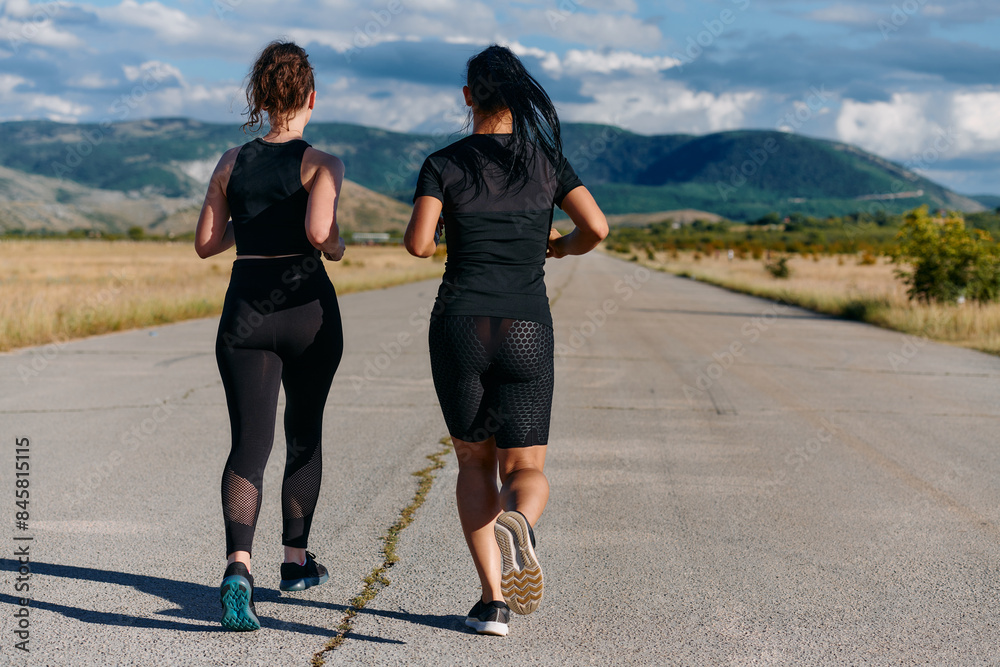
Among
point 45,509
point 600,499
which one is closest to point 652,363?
point 600,499

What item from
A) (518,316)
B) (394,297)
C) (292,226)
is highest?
(292,226)

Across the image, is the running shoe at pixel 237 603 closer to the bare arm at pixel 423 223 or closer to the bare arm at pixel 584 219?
the bare arm at pixel 423 223

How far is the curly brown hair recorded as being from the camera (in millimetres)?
3510

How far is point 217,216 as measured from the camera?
357 centimetres

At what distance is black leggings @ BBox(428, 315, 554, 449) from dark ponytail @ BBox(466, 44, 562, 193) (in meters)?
0.53

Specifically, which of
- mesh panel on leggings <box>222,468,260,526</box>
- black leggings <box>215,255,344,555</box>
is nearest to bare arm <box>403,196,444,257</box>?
black leggings <box>215,255,344,555</box>

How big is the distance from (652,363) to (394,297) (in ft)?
49.3

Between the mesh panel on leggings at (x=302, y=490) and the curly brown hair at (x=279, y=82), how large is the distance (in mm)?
1408

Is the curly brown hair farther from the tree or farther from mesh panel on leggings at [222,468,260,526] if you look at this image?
the tree

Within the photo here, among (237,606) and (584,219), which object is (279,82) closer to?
(584,219)

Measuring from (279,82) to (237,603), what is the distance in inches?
76.4

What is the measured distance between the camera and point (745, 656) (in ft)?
10.8

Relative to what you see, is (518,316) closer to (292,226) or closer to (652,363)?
(292,226)

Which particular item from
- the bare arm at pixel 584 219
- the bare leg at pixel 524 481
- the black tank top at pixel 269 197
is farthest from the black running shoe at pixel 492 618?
the black tank top at pixel 269 197
